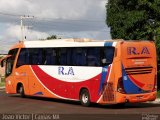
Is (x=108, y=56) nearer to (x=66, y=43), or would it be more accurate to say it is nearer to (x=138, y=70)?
(x=138, y=70)

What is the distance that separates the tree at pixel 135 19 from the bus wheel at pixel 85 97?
7.31 m

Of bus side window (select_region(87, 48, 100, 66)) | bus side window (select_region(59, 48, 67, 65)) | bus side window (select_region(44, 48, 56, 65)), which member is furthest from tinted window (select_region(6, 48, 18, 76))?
bus side window (select_region(87, 48, 100, 66))

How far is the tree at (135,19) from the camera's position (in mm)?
32312

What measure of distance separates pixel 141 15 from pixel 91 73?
25.8 ft

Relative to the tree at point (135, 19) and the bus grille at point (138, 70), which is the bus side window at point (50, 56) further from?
the tree at point (135, 19)

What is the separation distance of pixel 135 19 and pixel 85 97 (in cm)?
805

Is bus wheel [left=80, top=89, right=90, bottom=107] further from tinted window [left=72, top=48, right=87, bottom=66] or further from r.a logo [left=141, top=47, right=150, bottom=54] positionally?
r.a logo [left=141, top=47, right=150, bottom=54]

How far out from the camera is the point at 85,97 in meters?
26.1

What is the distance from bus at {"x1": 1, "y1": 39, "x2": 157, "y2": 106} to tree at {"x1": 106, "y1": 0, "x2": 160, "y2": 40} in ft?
19.1

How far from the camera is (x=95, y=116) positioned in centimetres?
2031

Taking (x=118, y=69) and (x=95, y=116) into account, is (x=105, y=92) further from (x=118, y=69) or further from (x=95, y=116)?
(x=95, y=116)

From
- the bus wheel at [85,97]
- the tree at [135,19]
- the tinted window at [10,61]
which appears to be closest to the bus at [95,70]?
the bus wheel at [85,97]

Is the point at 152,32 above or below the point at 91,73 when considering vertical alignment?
above

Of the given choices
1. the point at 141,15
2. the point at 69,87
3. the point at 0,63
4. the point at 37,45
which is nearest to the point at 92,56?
the point at 69,87
